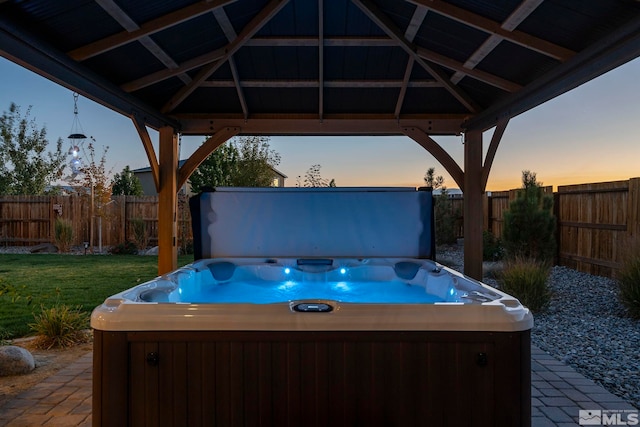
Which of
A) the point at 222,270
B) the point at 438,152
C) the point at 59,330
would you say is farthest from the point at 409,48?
the point at 59,330

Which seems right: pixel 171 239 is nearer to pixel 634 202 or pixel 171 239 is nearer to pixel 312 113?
pixel 312 113

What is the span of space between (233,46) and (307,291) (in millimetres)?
2322

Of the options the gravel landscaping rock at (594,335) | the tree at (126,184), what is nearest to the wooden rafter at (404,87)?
the gravel landscaping rock at (594,335)

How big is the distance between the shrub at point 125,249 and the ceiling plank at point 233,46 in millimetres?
6378

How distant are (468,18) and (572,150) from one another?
523 centimetres

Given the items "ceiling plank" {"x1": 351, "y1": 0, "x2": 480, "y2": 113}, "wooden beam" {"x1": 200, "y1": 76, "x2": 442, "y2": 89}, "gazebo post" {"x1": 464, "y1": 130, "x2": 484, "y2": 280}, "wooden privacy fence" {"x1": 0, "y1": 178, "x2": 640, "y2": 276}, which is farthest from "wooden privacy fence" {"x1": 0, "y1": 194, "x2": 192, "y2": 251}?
"ceiling plank" {"x1": 351, "y1": 0, "x2": 480, "y2": 113}

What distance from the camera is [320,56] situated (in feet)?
12.2

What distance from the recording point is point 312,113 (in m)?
4.71

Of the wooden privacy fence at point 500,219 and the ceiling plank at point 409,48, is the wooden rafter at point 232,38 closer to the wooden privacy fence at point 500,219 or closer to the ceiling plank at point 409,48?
the ceiling plank at point 409,48

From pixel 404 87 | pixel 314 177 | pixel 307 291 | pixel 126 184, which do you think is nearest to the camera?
pixel 307 291

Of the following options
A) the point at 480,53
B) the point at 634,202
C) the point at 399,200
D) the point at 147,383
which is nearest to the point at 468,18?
the point at 480,53

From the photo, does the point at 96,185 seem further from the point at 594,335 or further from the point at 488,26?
the point at 594,335

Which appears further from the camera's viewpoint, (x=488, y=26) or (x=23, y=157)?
(x=23, y=157)

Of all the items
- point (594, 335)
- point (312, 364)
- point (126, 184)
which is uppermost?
point (126, 184)
